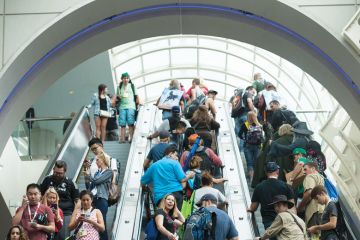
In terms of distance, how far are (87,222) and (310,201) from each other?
295 centimetres

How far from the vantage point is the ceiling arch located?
10.3 m

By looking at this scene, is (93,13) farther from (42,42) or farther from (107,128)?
(107,128)

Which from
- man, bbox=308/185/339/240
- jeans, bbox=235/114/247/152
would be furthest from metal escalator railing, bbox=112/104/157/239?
man, bbox=308/185/339/240

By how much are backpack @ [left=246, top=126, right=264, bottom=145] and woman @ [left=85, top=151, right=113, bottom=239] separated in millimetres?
3575

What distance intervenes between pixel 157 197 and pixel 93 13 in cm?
281

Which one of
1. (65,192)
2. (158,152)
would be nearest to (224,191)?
(158,152)

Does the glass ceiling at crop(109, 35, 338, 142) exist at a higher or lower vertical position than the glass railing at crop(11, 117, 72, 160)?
higher

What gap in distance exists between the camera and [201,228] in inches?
386

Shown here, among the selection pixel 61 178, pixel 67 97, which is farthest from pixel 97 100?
pixel 67 97

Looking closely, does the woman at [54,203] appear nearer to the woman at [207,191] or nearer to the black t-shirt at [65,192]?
the black t-shirt at [65,192]

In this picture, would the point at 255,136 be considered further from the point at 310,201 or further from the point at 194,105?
the point at 310,201

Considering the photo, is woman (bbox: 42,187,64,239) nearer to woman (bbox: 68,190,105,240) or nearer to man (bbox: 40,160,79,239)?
man (bbox: 40,160,79,239)

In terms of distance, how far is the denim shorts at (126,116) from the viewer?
59.7ft

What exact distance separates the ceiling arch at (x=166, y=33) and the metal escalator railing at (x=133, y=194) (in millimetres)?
2376
